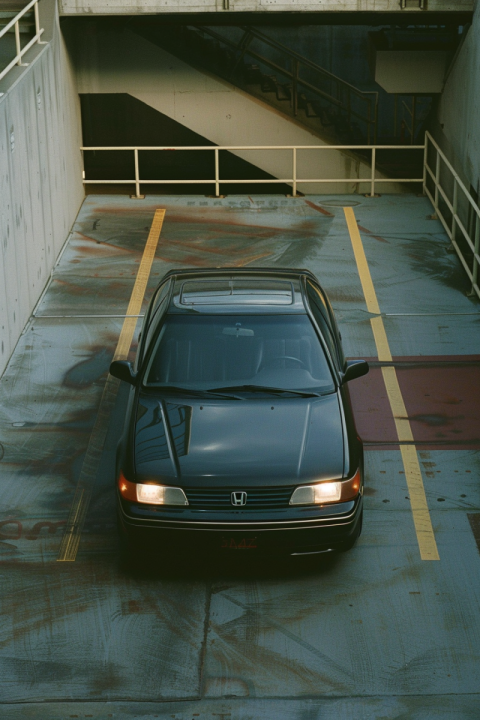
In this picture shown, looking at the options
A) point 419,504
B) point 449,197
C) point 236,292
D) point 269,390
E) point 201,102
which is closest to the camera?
point 269,390

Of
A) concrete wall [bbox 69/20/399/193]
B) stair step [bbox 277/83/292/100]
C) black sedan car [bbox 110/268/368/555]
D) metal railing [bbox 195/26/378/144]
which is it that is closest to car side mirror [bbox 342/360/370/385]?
black sedan car [bbox 110/268/368/555]

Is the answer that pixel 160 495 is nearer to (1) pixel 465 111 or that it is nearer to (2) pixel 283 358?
(2) pixel 283 358

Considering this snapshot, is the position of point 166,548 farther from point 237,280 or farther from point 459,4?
point 459,4

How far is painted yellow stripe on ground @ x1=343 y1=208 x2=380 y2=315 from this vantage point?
1146 centimetres

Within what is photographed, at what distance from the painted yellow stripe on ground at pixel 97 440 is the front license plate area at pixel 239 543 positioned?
4.50 feet

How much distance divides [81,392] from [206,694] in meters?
4.67

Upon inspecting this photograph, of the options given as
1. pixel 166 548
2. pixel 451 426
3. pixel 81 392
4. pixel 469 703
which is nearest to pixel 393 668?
pixel 469 703

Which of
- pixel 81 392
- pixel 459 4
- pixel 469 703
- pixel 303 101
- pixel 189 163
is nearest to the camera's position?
pixel 469 703

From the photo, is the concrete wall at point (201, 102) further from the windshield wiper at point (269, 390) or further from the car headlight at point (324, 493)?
the car headlight at point (324, 493)

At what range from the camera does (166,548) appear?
562 cm

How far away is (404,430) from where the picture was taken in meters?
8.12

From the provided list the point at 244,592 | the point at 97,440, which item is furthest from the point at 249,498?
the point at 97,440

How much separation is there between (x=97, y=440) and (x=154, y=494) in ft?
8.26

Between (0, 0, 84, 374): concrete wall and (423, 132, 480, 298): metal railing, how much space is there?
598cm
